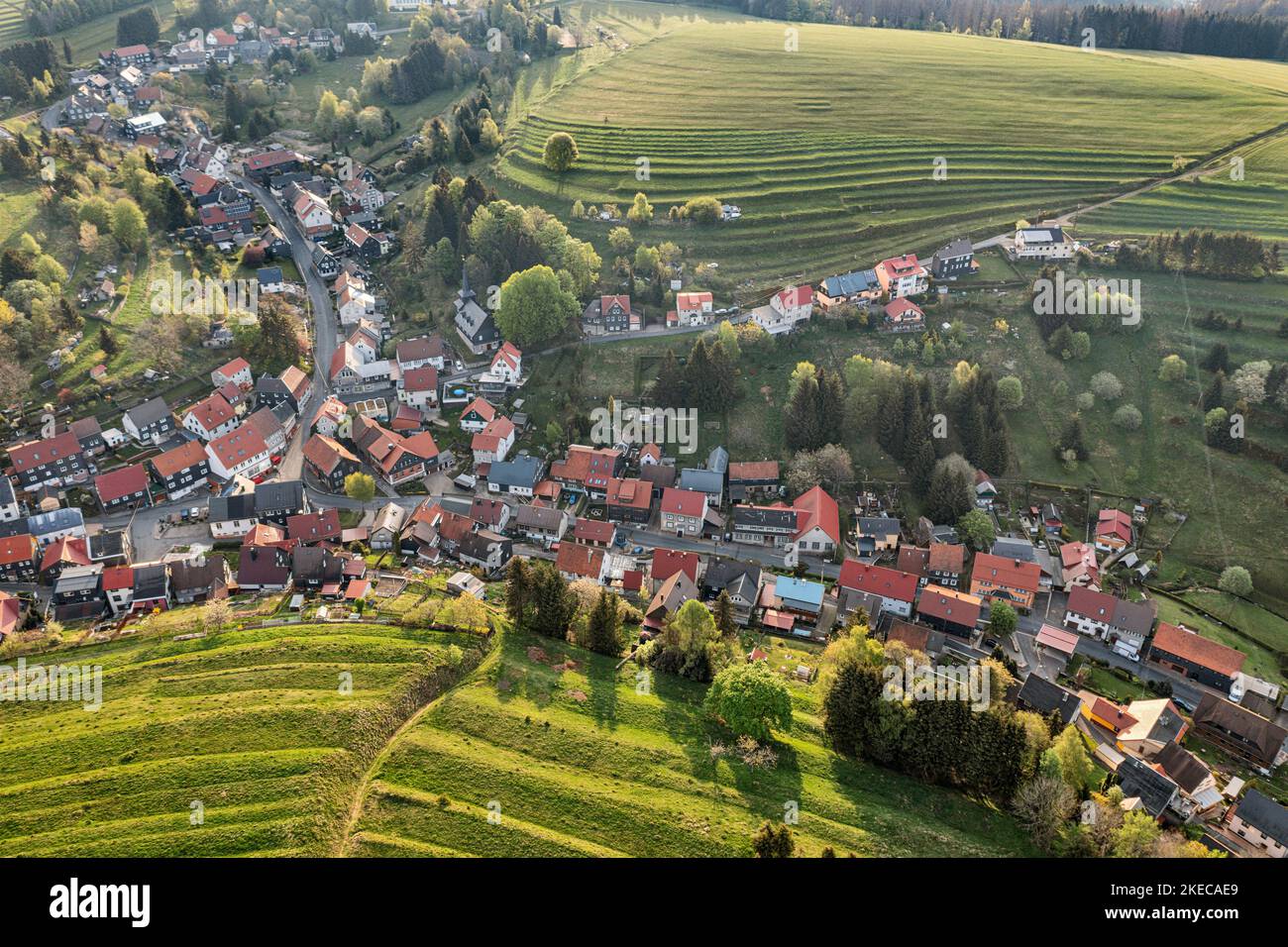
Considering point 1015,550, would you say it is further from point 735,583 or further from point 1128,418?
point 735,583

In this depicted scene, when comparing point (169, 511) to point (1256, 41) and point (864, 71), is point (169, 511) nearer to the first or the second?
point (864, 71)

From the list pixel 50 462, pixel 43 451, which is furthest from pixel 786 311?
pixel 43 451

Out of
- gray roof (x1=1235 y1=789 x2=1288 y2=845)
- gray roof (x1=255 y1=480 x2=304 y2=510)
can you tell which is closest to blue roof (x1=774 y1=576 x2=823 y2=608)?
gray roof (x1=1235 y1=789 x2=1288 y2=845)

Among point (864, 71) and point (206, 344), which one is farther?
point (864, 71)

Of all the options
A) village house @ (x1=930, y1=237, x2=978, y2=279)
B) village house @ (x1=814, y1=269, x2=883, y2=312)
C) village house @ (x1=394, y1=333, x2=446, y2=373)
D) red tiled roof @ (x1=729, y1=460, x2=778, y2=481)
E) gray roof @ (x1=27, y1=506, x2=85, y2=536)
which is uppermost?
village house @ (x1=930, y1=237, x2=978, y2=279)

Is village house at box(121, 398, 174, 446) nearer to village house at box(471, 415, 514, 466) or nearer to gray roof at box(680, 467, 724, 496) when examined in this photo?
village house at box(471, 415, 514, 466)

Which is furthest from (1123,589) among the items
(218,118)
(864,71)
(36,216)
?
(218,118)
